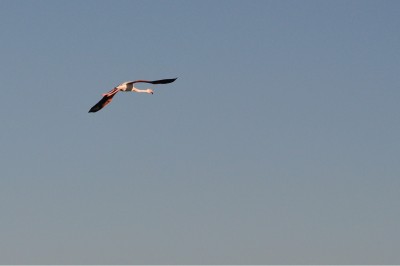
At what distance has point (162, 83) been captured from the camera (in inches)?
3676

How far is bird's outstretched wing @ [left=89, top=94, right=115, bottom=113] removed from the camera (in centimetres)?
9731

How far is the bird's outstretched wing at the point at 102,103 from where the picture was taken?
97.3 m

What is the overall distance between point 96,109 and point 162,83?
9288 mm

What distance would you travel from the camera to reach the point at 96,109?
9812cm

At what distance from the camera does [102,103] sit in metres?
97.6

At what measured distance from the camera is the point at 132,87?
94875mm

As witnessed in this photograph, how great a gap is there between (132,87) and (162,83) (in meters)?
3.63

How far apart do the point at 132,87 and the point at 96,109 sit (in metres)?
5.82
